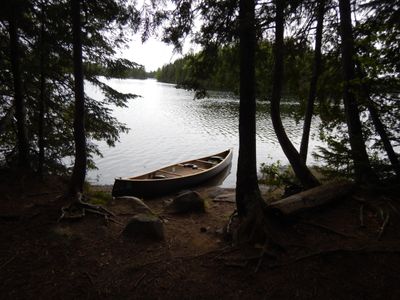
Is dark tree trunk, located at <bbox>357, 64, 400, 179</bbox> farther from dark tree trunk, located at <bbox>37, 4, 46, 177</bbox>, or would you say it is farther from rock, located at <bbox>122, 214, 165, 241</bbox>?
dark tree trunk, located at <bbox>37, 4, 46, 177</bbox>

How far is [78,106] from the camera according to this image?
580 cm

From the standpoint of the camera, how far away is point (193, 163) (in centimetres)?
1557

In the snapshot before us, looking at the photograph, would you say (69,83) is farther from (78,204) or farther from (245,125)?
(245,125)

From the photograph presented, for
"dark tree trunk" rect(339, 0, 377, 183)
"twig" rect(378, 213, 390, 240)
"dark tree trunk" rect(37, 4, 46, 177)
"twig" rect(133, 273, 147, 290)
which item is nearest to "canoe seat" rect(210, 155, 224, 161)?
"dark tree trunk" rect(37, 4, 46, 177)

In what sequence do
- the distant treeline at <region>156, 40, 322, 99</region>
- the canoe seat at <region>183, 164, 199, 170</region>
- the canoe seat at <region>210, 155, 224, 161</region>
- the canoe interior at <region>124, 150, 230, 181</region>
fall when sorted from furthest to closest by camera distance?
1. the canoe seat at <region>210, 155, 224, 161</region>
2. the canoe seat at <region>183, 164, 199, 170</region>
3. the canoe interior at <region>124, 150, 230, 181</region>
4. the distant treeline at <region>156, 40, 322, 99</region>

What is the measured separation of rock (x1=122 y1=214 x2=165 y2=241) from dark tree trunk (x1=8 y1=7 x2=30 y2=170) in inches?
171

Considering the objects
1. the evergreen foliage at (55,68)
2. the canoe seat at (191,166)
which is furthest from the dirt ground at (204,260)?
the canoe seat at (191,166)

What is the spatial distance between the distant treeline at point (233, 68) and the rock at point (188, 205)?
3.08 meters

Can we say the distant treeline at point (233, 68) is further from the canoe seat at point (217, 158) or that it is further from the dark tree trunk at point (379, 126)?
the canoe seat at point (217, 158)

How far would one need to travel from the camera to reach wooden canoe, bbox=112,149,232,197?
10.5 m

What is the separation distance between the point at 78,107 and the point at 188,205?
3.74m

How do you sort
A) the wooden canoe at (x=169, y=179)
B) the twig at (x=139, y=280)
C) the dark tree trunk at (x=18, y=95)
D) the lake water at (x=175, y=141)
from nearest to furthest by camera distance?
the twig at (x=139, y=280) → the dark tree trunk at (x=18, y=95) → the wooden canoe at (x=169, y=179) → the lake water at (x=175, y=141)

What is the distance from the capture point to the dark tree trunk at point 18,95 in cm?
657

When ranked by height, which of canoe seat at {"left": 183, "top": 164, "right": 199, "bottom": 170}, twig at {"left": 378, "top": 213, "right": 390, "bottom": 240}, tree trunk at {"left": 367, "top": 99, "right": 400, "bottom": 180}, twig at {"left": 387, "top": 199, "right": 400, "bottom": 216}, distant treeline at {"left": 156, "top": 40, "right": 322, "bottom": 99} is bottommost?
canoe seat at {"left": 183, "top": 164, "right": 199, "bottom": 170}
